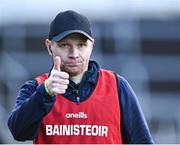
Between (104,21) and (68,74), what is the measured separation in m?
6.55

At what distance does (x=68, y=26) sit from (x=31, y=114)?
40 centimetres

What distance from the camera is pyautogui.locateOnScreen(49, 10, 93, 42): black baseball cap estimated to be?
328cm

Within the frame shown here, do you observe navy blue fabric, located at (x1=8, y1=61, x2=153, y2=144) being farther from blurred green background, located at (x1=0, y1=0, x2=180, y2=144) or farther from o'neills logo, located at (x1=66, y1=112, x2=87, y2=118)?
blurred green background, located at (x1=0, y1=0, x2=180, y2=144)

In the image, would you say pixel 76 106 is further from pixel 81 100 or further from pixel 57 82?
pixel 57 82

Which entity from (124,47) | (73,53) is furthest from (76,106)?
(124,47)

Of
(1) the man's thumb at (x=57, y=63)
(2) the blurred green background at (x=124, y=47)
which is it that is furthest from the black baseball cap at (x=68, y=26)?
(2) the blurred green background at (x=124, y=47)

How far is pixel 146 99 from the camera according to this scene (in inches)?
354

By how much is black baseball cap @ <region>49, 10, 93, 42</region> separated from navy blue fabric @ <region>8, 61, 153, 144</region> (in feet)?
0.58

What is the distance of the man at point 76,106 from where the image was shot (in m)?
3.19

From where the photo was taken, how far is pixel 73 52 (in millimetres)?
3230

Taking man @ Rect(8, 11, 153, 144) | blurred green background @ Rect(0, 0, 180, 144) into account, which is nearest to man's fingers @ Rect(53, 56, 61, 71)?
man @ Rect(8, 11, 153, 144)

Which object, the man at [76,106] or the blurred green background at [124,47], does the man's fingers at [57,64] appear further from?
the blurred green background at [124,47]

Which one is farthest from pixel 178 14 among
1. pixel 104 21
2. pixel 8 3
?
pixel 8 3

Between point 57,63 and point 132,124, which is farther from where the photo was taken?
point 132,124
